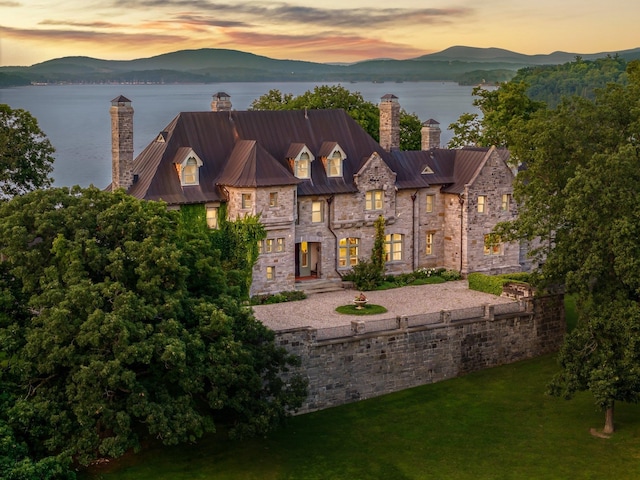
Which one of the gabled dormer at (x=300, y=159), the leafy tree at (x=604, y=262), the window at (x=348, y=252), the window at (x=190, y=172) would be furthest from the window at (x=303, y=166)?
the leafy tree at (x=604, y=262)

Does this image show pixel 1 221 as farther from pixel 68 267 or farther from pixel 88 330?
pixel 88 330

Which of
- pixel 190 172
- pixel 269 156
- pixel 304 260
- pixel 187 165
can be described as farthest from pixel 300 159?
pixel 187 165

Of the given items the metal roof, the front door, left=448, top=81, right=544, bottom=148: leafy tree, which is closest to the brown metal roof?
the metal roof

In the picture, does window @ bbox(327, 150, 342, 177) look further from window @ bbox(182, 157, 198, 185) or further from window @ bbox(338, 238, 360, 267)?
window @ bbox(182, 157, 198, 185)

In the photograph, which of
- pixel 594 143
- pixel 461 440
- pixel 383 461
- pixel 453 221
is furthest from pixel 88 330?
pixel 453 221

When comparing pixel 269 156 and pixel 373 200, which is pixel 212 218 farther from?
pixel 373 200
